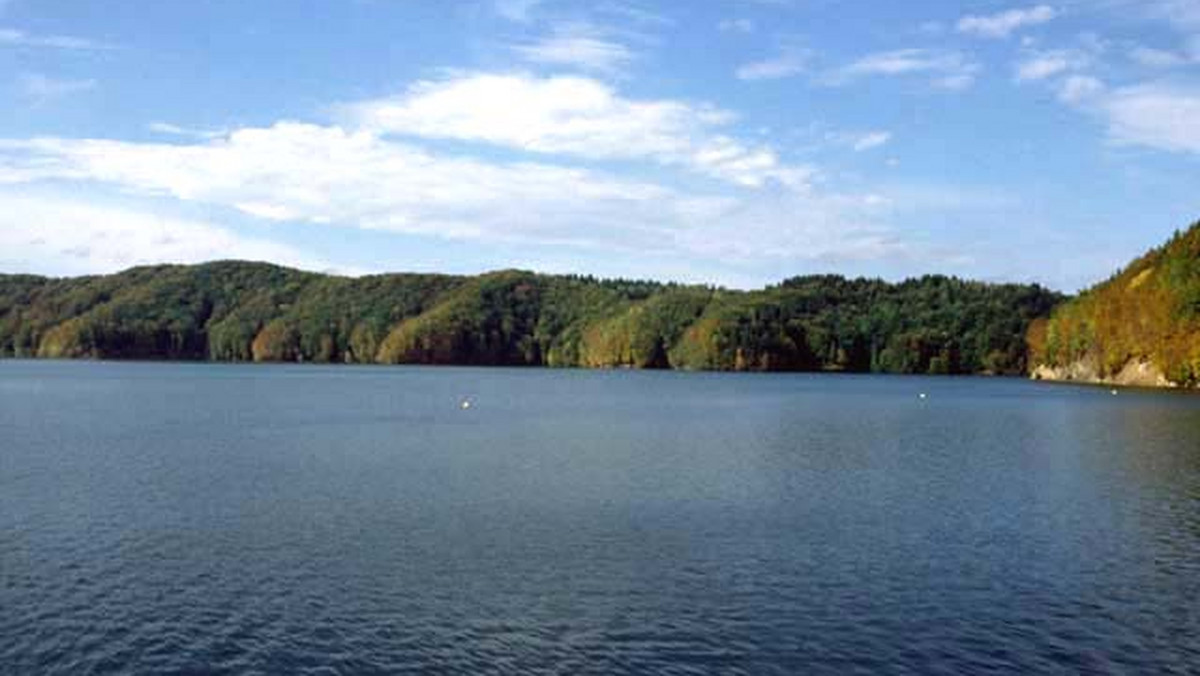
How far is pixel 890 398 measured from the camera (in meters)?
134

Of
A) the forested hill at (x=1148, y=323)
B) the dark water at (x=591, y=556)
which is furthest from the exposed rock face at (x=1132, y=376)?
→ the dark water at (x=591, y=556)

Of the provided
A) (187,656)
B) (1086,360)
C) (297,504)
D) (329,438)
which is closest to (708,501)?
(297,504)

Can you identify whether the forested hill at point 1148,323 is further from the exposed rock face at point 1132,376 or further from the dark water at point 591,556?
the dark water at point 591,556

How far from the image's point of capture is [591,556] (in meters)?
31.2

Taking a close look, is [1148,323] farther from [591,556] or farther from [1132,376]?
[591,556]

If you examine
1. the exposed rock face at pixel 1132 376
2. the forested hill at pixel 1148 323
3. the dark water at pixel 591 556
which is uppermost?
the forested hill at pixel 1148 323

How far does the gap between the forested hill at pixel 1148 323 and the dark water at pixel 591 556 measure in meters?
102

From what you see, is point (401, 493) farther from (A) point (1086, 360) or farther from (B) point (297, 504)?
(A) point (1086, 360)

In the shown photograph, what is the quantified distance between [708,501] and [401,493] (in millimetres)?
12145

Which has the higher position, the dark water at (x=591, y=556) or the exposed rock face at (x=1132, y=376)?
the exposed rock face at (x=1132, y=376)

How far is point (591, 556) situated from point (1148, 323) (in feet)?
532

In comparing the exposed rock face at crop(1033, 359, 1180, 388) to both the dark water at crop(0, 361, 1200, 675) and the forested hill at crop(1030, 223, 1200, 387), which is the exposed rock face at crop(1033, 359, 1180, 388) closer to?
the forested hill at crop(1030, 223, 1200, 387)

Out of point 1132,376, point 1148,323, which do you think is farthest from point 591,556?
point 1132,376

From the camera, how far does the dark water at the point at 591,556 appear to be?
74.5 feet
